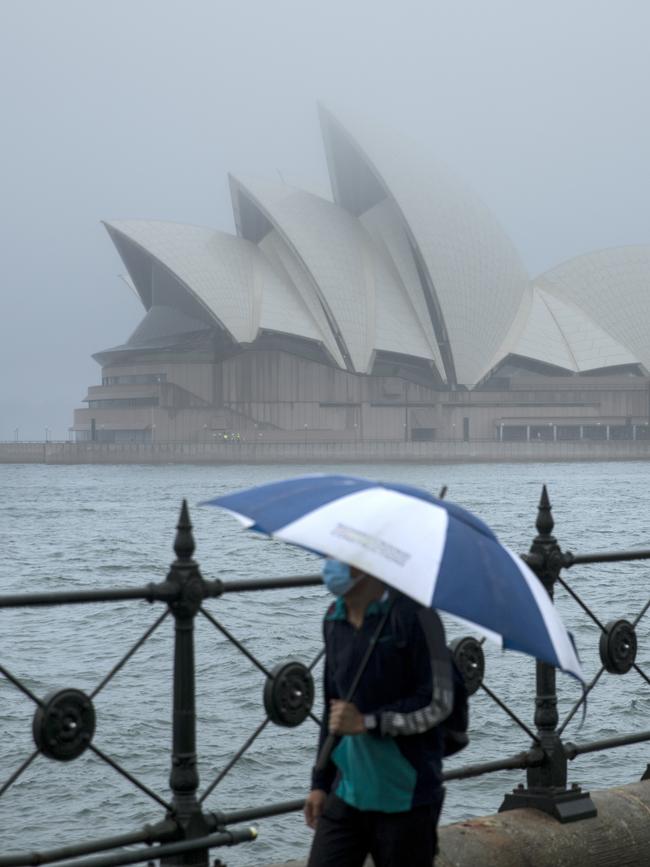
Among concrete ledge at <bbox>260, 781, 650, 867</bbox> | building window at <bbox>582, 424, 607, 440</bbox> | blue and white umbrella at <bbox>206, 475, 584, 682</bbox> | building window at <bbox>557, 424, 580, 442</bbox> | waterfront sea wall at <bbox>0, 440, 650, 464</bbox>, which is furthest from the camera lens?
building window at <bbox>582, 424, 607, 440</bbox>

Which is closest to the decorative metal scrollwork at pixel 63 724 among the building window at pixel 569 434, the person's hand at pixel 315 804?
the person's hand at pixel 315 804

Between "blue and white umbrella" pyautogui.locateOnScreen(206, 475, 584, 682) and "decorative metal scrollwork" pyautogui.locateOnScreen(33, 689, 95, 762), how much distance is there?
88 cm

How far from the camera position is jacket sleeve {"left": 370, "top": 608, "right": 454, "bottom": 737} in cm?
249

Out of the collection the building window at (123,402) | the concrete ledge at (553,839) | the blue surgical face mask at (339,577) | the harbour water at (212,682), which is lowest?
the harbour water at (212,682)

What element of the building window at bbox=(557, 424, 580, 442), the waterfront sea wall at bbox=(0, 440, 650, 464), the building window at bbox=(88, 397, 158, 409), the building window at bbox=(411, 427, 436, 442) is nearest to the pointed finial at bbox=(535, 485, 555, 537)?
the waterfront sea wall at bbox=(0, 440, 650, 464)

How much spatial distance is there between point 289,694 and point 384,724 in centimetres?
106

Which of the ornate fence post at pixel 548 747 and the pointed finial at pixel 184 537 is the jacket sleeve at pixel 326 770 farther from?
the ornate fence post at pixel 548 747

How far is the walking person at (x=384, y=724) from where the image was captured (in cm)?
251

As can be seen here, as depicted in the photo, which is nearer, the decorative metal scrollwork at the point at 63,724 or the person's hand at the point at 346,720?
the person's hand at the point at 346,720

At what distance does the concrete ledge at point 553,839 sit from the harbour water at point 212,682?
4715 mm

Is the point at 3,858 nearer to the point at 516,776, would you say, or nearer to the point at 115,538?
the point at 516,776

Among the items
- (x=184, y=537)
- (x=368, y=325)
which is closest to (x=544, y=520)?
(x=184, y=537)

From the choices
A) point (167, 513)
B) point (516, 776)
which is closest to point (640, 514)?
point (167, 513)

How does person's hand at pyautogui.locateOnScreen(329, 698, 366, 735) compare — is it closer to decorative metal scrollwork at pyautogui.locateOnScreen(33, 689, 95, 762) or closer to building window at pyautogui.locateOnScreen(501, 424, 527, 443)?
decorative metal scrollwork at pyautogui.locateOnScreen(33, 689, 95, 762)
